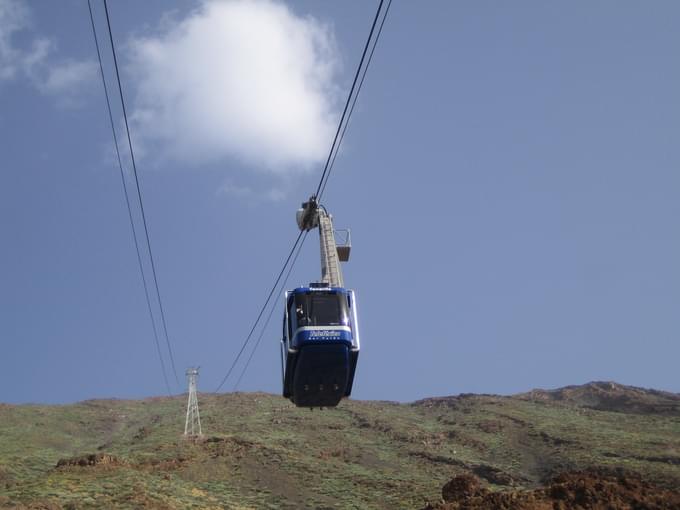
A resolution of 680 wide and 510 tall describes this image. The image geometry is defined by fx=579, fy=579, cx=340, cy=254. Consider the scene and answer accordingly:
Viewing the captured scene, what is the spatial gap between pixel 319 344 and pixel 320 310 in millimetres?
1017

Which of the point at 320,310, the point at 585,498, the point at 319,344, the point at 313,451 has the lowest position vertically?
the point at 585,498

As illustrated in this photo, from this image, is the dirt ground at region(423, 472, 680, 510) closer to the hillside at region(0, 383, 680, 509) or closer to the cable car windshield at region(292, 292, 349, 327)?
the hillside at region(0, 383, 680, 509)

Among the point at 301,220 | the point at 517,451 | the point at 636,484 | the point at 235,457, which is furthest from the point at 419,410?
the point at 301,220

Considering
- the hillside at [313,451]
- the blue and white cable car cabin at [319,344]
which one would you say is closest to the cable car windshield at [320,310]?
the blue and white cable car cabin at [319,344]

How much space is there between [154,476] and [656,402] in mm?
71834

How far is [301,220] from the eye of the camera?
22234 mm

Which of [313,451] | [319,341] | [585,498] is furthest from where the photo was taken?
[313,451]

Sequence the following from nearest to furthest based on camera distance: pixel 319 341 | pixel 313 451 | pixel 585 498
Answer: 1. pixel 319 341
2. pixel 585 498
3. pixel 313 451

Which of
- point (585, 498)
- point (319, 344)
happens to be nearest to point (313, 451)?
point (585, 498)

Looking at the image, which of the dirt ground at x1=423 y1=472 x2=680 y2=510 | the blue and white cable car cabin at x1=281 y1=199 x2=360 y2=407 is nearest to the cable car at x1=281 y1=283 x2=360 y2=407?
the blue and white cable car cabin at x1=281 y1=199 x2=360 y2=407

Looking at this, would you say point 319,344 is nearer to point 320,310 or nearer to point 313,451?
point 320,310

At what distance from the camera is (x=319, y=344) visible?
1670cm

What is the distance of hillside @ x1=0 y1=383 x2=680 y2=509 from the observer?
34438mm

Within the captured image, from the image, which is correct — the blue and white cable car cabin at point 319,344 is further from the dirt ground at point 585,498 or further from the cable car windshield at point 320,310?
the dirt ground at point 585,498
